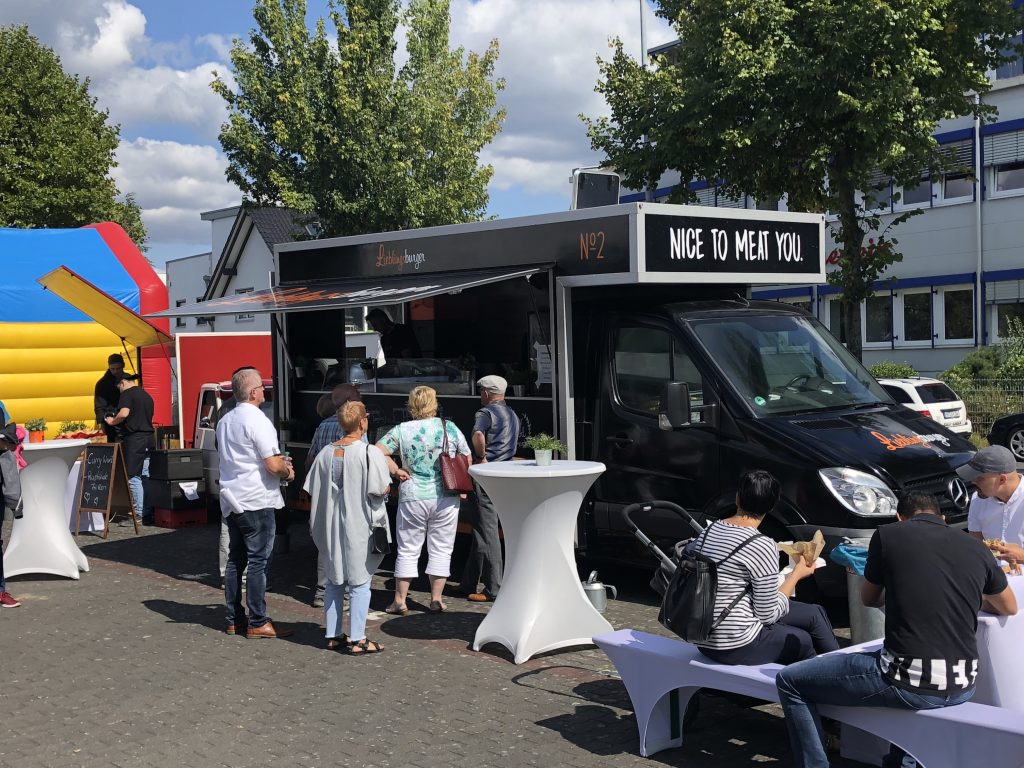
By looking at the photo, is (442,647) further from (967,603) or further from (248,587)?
(967,603)

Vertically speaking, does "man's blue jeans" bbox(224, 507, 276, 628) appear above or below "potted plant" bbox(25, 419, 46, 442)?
below

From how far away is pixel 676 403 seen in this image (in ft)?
26.0

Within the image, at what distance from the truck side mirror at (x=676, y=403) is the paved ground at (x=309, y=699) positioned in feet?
4.61

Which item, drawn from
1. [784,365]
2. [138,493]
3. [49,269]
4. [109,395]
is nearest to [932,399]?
[784,365]

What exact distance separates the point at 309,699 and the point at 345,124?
68.3 feet

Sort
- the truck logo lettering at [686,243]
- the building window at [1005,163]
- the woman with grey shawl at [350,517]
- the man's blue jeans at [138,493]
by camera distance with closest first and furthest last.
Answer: the woman with grey shawl at [350,517]
the truck logo lettering at [686,243]
the man's blue jeans at [138,493]
the building window at [1005,163]

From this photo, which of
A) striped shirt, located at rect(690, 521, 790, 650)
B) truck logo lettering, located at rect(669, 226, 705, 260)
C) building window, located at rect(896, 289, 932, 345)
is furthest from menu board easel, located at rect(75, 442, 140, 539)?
building window, located at rect(896, 289, 932, 345)

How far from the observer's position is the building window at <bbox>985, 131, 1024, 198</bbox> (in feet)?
90.3

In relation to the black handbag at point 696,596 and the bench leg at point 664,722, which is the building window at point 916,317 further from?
the black handbag at point 696,596

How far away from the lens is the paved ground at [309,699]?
5484mm

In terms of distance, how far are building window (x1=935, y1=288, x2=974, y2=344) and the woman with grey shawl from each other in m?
24.9

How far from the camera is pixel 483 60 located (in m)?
29.5

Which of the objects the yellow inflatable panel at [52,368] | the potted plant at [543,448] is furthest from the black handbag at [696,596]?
the yellow inflatable panel at [52,368]

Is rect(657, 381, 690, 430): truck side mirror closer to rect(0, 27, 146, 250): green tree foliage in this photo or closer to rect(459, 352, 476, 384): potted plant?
rect(459, 352, 476, 384): potted plant
